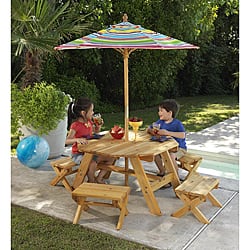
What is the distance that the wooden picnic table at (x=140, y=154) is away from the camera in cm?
388

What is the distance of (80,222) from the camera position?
3713mm

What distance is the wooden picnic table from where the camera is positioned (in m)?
3.88

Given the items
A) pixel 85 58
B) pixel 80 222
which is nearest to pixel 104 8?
pixel 85 58

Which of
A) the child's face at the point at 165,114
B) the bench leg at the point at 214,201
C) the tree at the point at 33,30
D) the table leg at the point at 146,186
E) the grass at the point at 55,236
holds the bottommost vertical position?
the grass at the point at 55,236

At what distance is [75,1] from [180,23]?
329 centimetres

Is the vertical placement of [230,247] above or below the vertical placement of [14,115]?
below

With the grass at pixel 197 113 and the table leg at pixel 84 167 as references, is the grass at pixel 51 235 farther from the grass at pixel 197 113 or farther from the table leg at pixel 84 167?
the grass at pixel 197 113

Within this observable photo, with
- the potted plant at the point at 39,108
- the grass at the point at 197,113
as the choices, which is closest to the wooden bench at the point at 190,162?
the potted plant at the point at 39,108

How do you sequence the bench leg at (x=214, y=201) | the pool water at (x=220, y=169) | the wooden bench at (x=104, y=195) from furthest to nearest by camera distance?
the pool water at (x=220, y=169) → the bench leg at (x=214, y=201) → the wooden bench at (x=104, y=195)

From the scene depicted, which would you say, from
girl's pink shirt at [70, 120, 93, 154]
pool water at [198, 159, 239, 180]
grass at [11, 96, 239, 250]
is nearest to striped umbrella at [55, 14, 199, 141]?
girl's pink shirt at [70, 120, 93, 154]

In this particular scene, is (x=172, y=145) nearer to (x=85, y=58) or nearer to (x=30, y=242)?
(x=30, y=242)

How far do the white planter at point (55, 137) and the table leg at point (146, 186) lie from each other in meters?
2.57

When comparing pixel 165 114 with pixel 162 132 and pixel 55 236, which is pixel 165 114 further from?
pixel 55 236

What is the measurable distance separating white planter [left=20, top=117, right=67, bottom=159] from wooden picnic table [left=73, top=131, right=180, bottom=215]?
1.74m
